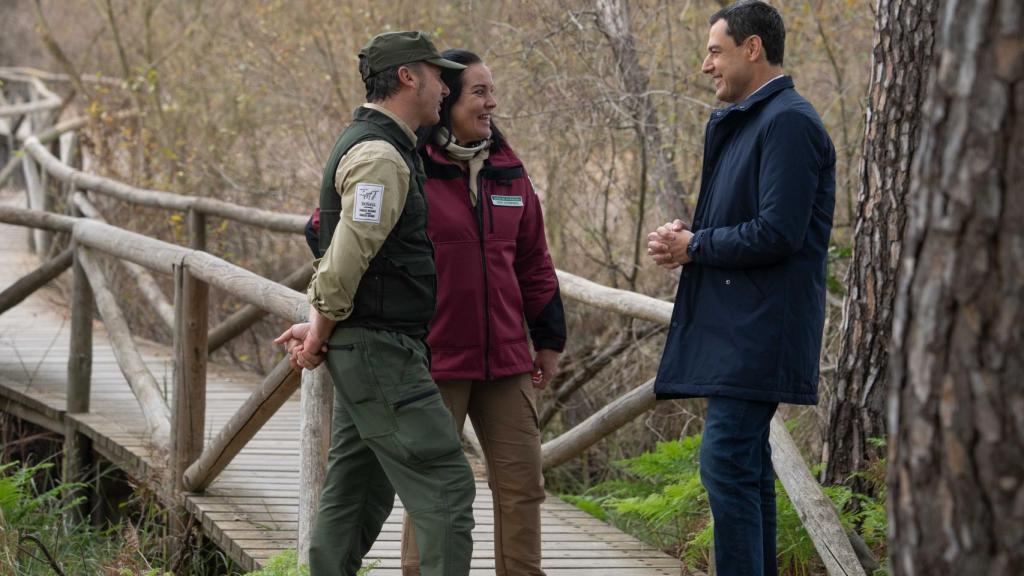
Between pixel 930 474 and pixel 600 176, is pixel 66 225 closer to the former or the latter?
pixel 600 176

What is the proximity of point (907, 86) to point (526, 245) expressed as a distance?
136cm

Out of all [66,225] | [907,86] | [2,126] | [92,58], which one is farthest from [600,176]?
[2,126]

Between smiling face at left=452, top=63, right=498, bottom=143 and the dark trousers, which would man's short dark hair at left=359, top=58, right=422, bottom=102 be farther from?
the dark trousers

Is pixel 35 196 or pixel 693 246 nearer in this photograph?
pixel 693 246

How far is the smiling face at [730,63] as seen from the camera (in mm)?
3258

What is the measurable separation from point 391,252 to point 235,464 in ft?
9.87

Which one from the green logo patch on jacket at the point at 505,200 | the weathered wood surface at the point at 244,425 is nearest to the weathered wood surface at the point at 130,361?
the weathered wood surface at the point at 244,425

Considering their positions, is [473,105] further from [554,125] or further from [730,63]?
[554,125]

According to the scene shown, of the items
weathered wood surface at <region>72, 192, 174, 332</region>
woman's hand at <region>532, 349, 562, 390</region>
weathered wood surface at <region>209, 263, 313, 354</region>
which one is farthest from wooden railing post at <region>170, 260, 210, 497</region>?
woman's hand at <region>532, 349, 562, 390</region>

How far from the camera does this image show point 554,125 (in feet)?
24.8

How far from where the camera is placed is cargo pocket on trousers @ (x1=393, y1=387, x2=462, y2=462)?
313 cm

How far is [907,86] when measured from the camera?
159 inches

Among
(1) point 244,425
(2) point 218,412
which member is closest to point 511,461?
(1) point 244,425

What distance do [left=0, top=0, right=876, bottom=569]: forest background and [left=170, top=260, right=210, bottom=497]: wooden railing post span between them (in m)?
2.16
